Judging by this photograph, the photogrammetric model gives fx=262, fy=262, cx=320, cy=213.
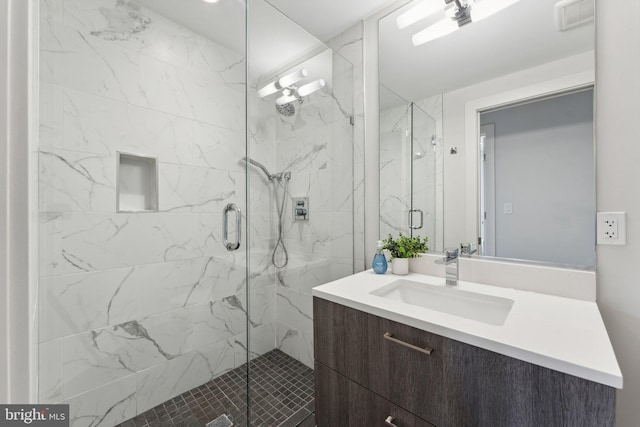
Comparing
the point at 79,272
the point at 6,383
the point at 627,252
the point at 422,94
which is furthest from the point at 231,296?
the point at 627,252

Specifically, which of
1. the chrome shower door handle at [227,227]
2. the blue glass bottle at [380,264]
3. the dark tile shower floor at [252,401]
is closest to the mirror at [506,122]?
the blue glass bottle at [380,264]

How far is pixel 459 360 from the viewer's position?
2.64ft

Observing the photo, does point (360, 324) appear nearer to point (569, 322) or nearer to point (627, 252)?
point (569, 322)

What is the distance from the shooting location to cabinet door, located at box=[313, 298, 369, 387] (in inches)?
41.0

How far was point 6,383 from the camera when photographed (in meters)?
0.38

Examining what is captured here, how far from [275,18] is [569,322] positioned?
1.93 meters

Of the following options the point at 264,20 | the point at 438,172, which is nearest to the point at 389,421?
the point at 438,172

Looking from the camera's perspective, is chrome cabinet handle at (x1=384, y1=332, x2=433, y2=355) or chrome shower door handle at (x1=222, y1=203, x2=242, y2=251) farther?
chrome shower door handle at (x1=222, y1=203, x2=242, y2=251)

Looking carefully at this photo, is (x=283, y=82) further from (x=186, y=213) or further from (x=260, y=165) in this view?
(x=186, y=213)

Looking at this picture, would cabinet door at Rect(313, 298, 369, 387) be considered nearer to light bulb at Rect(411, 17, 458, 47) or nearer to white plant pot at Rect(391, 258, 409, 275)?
white plant pot at Rect(391, 258, 409, 275)

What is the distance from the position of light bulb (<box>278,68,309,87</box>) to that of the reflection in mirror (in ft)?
1.65

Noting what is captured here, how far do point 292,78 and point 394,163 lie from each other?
2.64 feet

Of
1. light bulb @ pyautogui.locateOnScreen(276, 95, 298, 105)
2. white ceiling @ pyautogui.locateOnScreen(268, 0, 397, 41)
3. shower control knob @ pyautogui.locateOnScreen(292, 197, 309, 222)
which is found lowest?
shower control knob @ pyautogui.locateOnScreen(292, 197, 309, 222)

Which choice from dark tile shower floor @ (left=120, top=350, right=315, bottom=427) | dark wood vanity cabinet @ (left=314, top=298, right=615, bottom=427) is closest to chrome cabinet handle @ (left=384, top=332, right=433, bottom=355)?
dark wood vanity cabinet @ (left=314, top=298, right=615, bottom=427)
